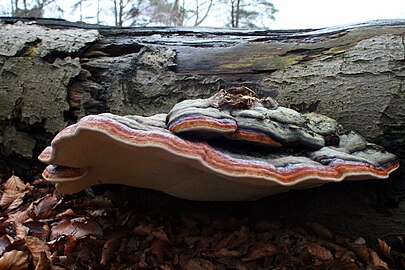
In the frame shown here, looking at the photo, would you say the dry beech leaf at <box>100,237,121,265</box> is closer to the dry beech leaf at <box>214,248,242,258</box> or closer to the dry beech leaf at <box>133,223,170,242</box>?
the dry beech leaf at <box>133,223,170,242</box>

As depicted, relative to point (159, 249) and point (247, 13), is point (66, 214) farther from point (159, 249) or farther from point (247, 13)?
point (247, 13)

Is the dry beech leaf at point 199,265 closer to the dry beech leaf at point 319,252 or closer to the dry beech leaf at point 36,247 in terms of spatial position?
the dry beech leaf at point 319,252

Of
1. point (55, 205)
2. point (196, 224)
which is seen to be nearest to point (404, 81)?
point (196, 224)

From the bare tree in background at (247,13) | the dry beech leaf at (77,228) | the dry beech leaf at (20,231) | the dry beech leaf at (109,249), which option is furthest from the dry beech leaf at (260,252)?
the bare tree in background at (247,13)

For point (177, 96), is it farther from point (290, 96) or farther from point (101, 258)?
point (101, 258)

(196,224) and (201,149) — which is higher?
(201,149)
